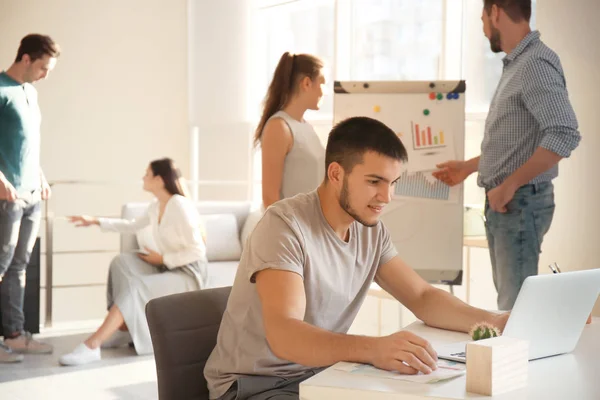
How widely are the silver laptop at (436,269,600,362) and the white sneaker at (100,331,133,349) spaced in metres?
3.32

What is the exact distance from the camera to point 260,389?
1701 millimetres

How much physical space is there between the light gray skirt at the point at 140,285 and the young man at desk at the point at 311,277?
9.11 ft

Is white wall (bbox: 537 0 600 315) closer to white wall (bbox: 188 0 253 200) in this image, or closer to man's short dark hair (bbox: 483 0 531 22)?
man's short dark hair (bbox: 483 0 531 22)

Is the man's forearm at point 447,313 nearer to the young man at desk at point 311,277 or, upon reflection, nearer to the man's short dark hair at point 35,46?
the young man at desk at point 311,277

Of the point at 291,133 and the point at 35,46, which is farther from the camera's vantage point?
the point at 35,46

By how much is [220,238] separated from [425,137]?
209 centimetres

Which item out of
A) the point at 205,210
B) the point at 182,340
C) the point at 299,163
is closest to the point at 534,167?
the point at 299,163

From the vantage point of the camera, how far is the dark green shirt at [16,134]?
4105 millimetres

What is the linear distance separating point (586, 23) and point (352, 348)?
2.60m

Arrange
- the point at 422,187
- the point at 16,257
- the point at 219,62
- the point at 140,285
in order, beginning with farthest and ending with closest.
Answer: the point at 219,62 → the point at 140,285 → the point at 16,257 → the point at 422,187

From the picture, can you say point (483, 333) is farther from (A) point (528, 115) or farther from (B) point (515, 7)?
(B) point (515, 7)

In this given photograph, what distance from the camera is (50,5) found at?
6707 mm

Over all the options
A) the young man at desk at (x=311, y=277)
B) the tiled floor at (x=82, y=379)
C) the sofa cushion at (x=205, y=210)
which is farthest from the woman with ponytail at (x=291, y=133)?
the sofa cushion at (x=205, y=210)

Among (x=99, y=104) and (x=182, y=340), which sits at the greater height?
(x=99, y=104)
